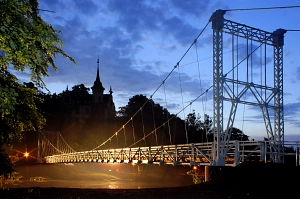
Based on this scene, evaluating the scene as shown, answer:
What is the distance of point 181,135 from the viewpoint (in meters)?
54.9

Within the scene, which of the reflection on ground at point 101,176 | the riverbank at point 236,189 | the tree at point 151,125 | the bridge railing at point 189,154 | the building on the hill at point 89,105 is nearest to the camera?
the riverbank at point 236,189

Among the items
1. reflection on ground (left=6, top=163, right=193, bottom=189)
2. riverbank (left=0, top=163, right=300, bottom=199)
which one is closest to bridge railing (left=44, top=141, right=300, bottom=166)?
riverbank (left=0, top=163, right=300, bottom=199)

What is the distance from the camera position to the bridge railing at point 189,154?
14.8m

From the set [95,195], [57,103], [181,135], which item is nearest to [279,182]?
[95,195]

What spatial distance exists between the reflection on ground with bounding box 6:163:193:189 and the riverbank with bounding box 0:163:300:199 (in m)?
22.1

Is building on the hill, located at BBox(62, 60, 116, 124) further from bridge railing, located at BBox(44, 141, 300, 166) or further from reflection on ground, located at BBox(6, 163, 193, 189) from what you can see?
bridge railing, located at BBox(44, 141, 300, 166)

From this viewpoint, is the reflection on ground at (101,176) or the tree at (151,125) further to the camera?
the tree at (151,125)

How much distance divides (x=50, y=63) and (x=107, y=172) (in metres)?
58.6

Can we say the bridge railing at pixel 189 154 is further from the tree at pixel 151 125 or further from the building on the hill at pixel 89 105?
the building on the hill at pixel 89 105

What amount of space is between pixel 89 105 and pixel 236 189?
7501 centimetres

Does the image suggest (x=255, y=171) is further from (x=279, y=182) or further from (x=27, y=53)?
(x=27, y=53)

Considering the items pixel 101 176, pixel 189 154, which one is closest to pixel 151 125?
pixel 101 176

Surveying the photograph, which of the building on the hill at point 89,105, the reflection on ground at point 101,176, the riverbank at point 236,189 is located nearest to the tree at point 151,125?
the reflection on ground at point 101,176

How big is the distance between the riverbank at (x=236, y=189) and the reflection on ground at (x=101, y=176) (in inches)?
871
